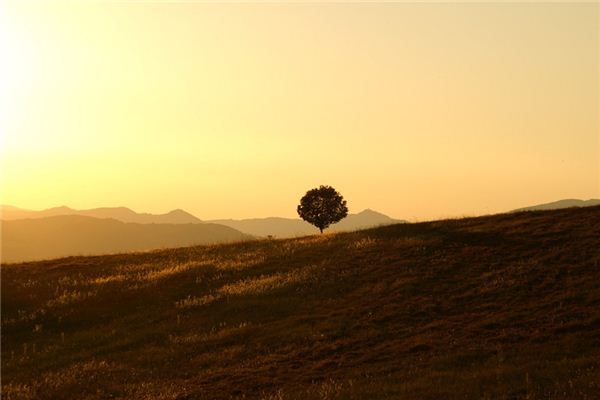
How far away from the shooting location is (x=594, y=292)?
24688 mm

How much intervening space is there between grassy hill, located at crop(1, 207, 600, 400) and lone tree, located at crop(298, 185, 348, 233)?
82.2 feet

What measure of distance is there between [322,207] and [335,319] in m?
44.3

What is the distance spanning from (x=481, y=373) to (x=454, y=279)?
13.5 meters

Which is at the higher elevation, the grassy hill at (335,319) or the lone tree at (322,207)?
the lone tree at (322,207)

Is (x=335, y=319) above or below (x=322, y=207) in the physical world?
below

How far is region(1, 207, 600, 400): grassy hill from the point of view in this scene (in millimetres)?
17812

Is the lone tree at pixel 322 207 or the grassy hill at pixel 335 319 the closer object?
the grassy hill at pixel 335 319

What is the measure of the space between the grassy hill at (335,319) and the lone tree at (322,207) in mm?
25066

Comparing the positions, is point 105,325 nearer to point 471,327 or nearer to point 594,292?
point 471,327

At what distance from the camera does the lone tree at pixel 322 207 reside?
230 feet

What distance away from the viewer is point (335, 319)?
25.8 metres

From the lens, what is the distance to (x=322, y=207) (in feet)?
229

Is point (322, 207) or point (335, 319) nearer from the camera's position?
point (335, 319)

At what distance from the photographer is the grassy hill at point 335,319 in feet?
58.4
